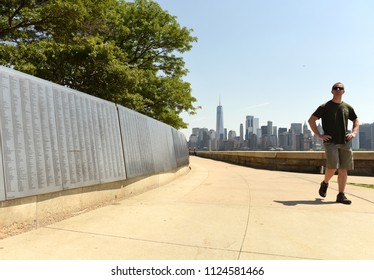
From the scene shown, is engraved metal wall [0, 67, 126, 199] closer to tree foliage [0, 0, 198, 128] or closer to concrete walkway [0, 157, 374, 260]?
concrete walkway [0, 157, 374, 260]

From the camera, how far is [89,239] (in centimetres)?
336

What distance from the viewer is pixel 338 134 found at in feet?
18.3

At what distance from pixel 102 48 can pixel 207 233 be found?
11678 mm

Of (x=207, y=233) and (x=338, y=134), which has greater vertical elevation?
(x=338, y=134)

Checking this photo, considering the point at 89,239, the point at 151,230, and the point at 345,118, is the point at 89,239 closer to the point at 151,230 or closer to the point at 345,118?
the point at 151,230

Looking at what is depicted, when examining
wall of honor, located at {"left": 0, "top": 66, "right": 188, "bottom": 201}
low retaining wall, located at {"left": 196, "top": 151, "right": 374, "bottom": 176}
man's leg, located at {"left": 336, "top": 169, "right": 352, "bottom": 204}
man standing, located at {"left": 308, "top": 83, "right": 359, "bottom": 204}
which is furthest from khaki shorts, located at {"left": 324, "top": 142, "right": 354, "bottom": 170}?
low retaining wall, located at {"left": 196, "top": 151, "right": 374, "bottom": 176}

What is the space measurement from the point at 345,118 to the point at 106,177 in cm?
444

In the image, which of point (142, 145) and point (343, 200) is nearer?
point (343, 200)

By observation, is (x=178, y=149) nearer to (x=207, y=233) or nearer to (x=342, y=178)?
(x=342, y=178)

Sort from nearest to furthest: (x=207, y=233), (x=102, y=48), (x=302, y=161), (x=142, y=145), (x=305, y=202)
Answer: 1. (x=207, y=233)
2. (x=305, y=202)
3. (x=142, y=145)
4. (x=102, y=48)
5. (x=302, y=161)

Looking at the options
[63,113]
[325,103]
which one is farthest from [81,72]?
[325,103]

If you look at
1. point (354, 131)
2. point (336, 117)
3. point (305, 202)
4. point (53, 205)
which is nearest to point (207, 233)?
point (53, 205)

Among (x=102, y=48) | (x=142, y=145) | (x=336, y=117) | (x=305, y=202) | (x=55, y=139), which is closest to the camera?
(x=55, y=139)

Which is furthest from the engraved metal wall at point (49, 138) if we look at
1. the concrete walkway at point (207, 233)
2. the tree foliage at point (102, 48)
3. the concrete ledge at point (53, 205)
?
the tree foliage at point (102, 48)
